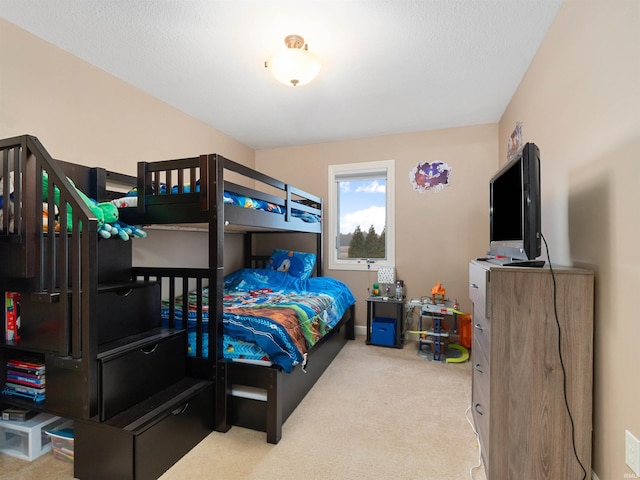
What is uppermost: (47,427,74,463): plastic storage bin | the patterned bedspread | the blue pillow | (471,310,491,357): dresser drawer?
the patterned bedspread

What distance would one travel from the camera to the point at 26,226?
1.43 metres

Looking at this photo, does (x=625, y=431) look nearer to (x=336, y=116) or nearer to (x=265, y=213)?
(x=265, y=213)

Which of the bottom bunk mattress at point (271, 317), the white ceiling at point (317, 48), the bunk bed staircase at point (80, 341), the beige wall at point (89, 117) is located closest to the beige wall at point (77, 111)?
the beige wall at point (89, 117)

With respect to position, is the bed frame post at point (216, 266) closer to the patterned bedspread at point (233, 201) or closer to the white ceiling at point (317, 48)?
the patterned bedspread at point (233, 201)

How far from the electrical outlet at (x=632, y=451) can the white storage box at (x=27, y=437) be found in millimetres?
2564

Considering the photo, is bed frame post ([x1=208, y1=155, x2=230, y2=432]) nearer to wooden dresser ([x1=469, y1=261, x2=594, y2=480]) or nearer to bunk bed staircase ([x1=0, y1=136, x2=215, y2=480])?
bunk bed staircase ([x1=0, y1=136, x2=215, y2=480])

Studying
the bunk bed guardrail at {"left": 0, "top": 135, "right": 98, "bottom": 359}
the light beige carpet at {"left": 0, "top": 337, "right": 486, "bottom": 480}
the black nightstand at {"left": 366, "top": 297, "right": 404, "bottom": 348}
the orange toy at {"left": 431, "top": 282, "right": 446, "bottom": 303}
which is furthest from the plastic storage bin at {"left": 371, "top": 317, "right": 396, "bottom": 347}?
the bunk bed guardrail at {"left": 0, "top": 135, "right": 98, "bottom": 359}

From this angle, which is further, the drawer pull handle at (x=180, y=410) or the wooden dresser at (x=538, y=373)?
the drawer pull handle at (x=180, y=410)

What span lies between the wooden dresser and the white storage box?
219 centimetres

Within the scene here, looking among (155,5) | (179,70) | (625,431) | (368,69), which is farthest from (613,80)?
(179,70)

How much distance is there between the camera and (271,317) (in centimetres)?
195

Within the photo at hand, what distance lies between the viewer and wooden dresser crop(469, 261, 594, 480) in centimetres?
127

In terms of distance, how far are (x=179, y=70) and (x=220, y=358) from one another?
2061 mm

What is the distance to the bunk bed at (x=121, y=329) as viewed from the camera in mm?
1386
